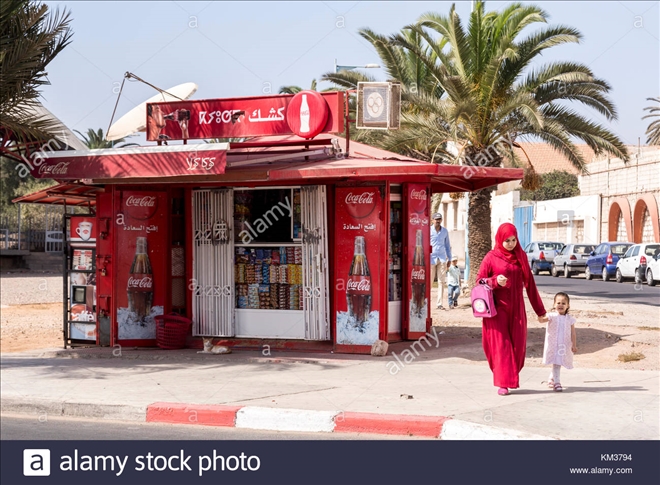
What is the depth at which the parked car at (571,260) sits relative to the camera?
39562 millimetres

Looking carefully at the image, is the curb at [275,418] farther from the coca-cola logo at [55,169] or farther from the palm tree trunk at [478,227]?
the palm tree trunk at [478,227]

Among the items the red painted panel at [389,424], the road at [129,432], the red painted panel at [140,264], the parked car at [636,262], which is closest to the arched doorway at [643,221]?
the parked car at [636,262]

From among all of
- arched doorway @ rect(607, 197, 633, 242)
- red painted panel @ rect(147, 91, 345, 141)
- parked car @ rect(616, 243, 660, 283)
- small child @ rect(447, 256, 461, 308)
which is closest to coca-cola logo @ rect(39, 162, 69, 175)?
red painted panel @ rect(147, 91, 345, 141)

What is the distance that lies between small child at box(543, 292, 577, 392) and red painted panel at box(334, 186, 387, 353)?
3115 millimetres

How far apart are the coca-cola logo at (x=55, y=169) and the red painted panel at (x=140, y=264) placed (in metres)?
1.14

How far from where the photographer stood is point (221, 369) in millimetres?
10781

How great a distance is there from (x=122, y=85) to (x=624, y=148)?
1335cm

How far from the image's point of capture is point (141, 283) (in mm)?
12641

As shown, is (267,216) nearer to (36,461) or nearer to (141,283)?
(141,283)

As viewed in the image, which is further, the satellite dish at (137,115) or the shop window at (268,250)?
the satellite dish at (137,115)

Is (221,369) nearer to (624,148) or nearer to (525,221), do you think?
(624,148)

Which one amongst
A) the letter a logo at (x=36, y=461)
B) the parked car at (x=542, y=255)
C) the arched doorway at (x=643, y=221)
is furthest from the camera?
the arched doorway at (x=643, y=221)

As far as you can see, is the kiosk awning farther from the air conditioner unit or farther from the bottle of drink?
the air conditioner unit

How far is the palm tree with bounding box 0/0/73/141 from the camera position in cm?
1099
